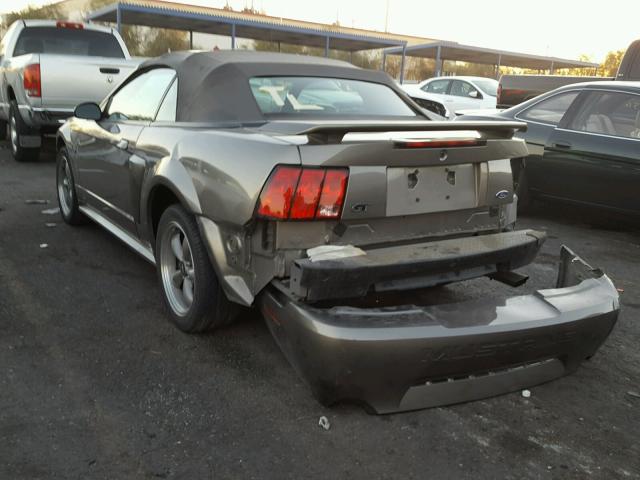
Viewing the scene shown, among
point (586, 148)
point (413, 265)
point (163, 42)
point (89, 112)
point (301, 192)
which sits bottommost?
point (413, 265)

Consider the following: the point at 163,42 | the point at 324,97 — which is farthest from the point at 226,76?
the point at 163,42

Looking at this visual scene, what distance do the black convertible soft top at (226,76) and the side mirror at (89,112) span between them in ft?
2.63

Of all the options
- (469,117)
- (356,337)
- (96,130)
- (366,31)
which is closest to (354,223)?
(356,337)

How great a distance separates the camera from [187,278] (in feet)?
10.9

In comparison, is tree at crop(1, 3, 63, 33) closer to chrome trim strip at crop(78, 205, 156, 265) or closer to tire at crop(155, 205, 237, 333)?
chrome trim strip at crop(78, 205, 156, 265)

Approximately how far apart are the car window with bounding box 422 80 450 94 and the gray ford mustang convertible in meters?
13.3

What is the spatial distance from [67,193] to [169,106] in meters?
2.34

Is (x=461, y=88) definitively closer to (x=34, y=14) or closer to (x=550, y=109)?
(x=550, y=109)

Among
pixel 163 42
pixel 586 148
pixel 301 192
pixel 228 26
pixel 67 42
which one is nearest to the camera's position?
pixel 301 192

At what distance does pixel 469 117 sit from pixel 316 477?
18.1ft

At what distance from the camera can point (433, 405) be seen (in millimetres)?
2527

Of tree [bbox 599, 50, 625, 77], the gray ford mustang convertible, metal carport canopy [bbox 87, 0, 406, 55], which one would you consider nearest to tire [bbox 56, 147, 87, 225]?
the gray ford mustang convertible

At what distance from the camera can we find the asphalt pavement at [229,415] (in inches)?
89.0

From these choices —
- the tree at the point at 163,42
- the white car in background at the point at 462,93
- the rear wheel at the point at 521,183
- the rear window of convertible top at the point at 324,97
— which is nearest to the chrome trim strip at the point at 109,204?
the rear window of convertible top at the point at 324,97
